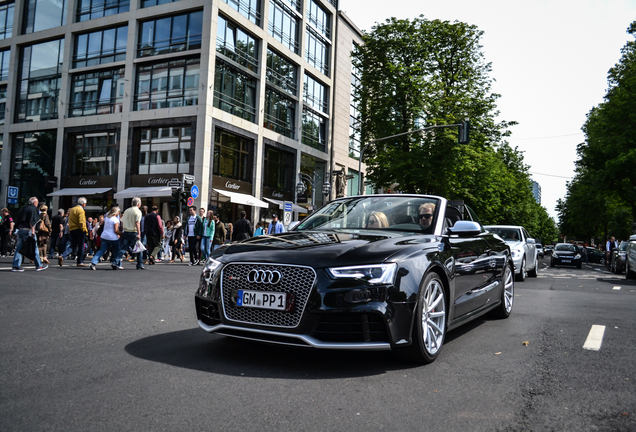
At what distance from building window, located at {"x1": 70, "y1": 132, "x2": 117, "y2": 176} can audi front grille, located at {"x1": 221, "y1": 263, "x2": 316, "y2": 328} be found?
2758 cm

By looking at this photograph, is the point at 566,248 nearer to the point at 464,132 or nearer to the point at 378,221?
the point at 464,132

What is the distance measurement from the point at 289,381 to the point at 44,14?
118 feet

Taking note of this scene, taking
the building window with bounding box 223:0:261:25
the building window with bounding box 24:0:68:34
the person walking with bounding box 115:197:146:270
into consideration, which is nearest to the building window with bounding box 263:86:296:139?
the building window with bounding box 223:0:261:25

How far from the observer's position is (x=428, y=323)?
4445 millimetres

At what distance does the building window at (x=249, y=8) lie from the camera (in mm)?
29797

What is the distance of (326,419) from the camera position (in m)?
3.01

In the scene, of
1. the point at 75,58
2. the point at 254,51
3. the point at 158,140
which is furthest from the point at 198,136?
the point at 75,58

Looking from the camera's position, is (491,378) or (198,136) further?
(198,136)

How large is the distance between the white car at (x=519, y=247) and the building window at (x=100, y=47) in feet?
75.1

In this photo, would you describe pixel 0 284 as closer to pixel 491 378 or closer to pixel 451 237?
pixel 451 237

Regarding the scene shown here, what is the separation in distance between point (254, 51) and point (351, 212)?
28.0 metres

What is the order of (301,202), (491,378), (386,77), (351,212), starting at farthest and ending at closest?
1. (301,202)
2. (386,77)
3. (351,212)
4. (491,378)

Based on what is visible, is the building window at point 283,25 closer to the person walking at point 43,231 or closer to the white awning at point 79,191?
the white awning at point 79,191

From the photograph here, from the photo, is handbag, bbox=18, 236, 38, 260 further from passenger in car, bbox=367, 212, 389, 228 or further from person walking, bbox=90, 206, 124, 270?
passenger in car, bbox=367, 212, 389, 228
